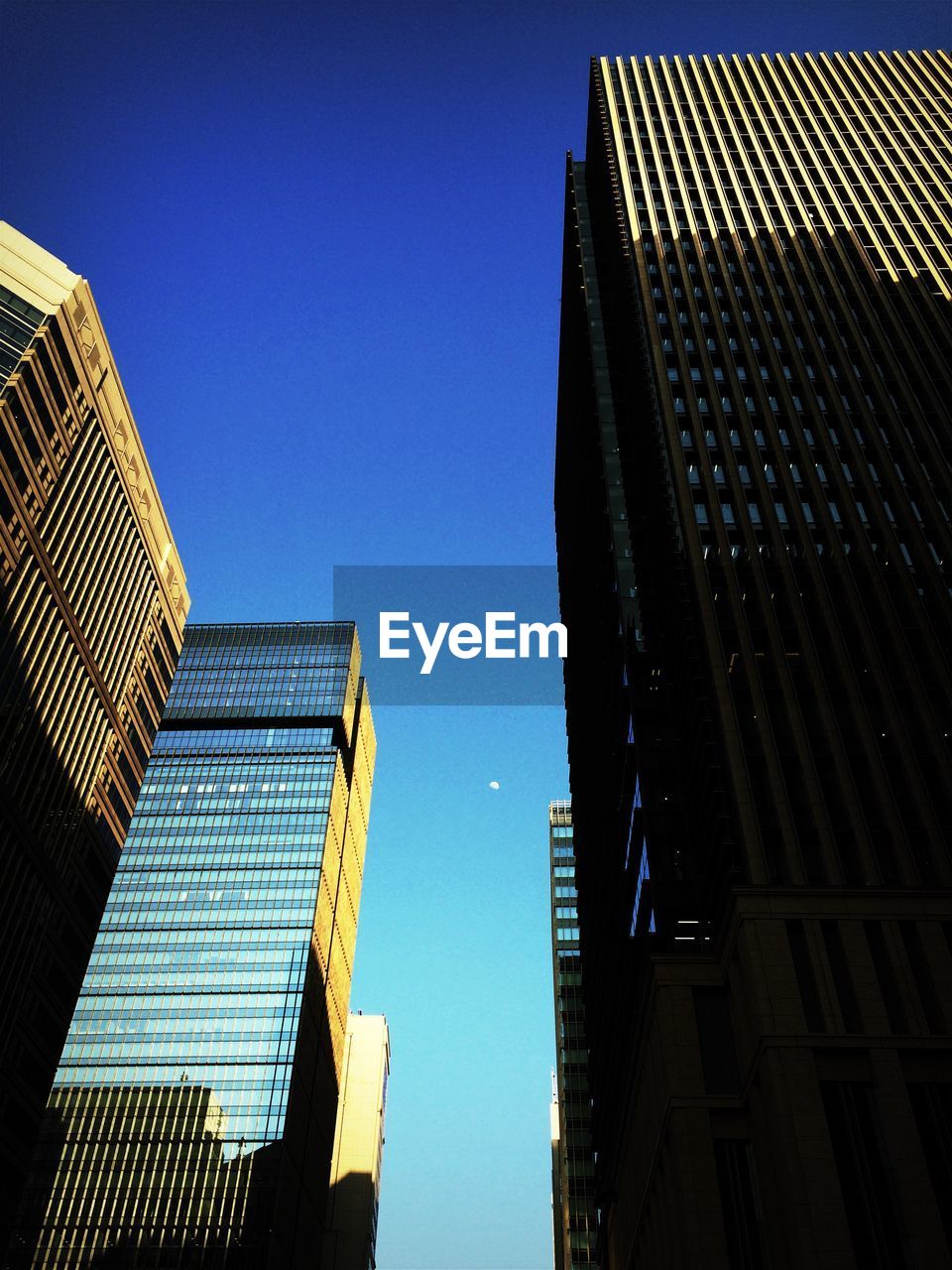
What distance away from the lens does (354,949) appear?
196 m

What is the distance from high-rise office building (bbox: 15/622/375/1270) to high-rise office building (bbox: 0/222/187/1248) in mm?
33268

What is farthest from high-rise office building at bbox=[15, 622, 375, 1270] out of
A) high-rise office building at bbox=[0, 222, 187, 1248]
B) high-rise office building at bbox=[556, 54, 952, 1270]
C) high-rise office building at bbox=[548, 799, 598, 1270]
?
high-rise office building at bbox=[556, 54, 952, 1270]

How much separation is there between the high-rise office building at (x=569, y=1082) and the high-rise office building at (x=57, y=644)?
51453 millimetres

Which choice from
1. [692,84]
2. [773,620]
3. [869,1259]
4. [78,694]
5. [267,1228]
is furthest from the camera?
[267,1228]

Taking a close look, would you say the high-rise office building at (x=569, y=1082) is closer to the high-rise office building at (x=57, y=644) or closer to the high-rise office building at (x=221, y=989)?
the high-rise office building at (x=221, y=989)

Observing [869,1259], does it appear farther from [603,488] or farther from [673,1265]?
[603,488]

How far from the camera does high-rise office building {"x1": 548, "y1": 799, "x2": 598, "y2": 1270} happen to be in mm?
128125

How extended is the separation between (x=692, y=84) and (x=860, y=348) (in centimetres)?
4535

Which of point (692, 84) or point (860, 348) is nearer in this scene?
point (860, 348)

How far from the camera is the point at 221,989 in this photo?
14738 cm

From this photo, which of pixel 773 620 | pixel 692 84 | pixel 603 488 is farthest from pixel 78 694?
pixel 692 84

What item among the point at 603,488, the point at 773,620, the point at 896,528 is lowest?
the point at 773,620

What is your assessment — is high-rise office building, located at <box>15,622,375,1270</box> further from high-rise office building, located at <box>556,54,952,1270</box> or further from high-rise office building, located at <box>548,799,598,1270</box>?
high-rise office building, located at <box>556,54,952,1270</box>

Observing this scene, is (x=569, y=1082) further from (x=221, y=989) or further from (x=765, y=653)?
(x=765, y=653)
